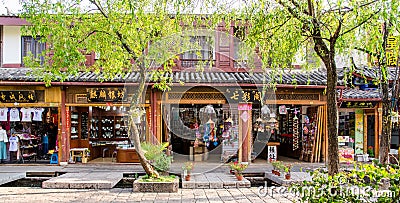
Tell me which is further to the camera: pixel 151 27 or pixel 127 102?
pixel 127 102

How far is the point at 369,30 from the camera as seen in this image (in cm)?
682

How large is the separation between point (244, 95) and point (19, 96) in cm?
725

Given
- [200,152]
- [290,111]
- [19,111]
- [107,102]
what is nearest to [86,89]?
[107,102]

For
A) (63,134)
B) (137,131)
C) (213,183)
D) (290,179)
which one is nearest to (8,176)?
(63,134)

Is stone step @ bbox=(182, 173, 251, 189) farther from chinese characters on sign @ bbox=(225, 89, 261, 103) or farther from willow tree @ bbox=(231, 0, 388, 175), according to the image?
willow tree @ bbox=(231, 0, 388, 175)

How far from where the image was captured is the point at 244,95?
15.2 metres

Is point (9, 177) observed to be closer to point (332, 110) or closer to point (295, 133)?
point (332, 110)

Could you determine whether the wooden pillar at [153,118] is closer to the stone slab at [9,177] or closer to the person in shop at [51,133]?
the stone slab at [9,177]

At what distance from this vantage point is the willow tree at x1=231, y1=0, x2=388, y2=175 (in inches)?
263

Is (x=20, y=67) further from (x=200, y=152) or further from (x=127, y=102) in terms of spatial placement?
(x=200, y=152)

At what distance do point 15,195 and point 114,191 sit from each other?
2.09 meters

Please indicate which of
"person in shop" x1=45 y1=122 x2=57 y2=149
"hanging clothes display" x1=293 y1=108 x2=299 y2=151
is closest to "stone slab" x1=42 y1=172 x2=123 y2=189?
"person in shop" x1=45 y1=122 x2=57 y2=149

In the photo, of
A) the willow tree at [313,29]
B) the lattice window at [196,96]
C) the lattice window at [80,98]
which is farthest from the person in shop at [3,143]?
the willow tree at [313,29]

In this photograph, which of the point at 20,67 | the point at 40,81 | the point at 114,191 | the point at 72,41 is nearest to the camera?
the point at 72,41
